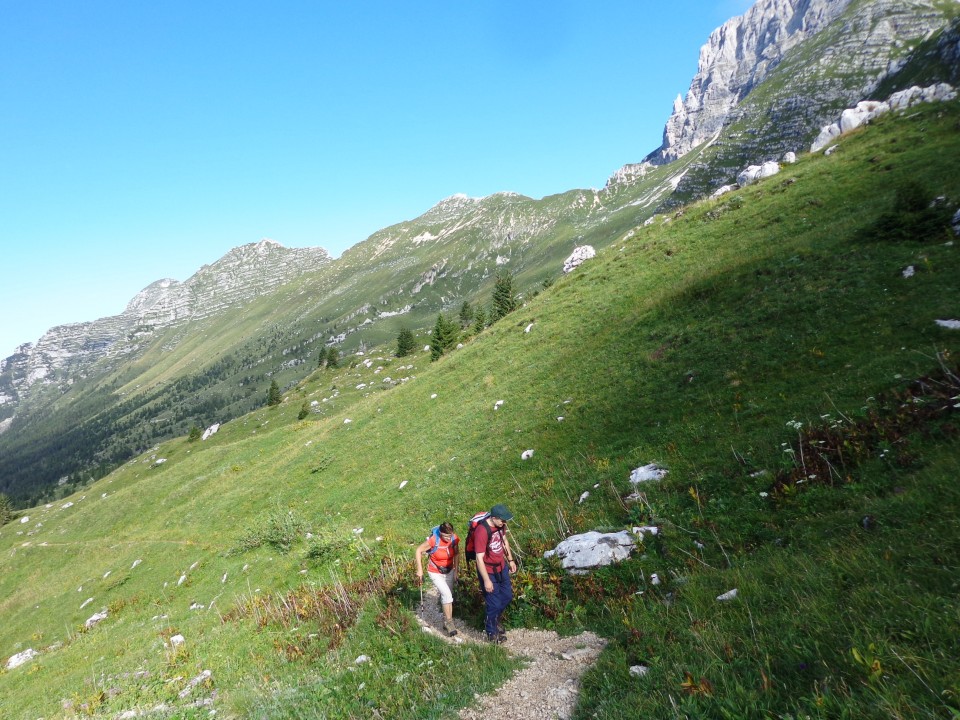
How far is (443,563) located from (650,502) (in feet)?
19.7

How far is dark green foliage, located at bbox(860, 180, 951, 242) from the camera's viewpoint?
19.5 meters

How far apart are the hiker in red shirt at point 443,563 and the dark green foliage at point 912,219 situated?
24.4 metres

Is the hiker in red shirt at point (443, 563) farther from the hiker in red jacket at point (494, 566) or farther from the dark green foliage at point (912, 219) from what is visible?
the dark green foliage at point (912, 219)

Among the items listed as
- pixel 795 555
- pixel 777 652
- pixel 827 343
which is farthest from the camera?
pixel 827 343

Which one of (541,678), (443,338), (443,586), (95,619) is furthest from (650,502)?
(443,338)

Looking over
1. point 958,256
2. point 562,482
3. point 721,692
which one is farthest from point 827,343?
point 721,692

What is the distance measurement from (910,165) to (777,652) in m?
32.9

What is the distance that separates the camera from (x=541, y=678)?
25.5 feet

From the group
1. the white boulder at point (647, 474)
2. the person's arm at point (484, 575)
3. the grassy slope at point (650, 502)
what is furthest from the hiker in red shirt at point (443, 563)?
the white boulder at point (647, 474)

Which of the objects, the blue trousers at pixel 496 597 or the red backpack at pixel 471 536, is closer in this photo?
the blue trousers at pixel 496 597

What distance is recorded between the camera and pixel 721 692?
214 inches

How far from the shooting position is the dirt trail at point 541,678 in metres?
6.98

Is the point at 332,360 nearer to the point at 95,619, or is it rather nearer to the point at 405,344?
the point at 405,344

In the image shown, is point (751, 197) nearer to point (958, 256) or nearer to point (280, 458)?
point (958, 256)
